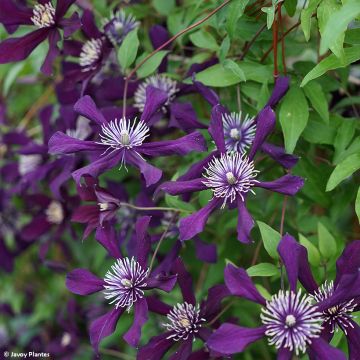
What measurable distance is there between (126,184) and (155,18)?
1.17 ft

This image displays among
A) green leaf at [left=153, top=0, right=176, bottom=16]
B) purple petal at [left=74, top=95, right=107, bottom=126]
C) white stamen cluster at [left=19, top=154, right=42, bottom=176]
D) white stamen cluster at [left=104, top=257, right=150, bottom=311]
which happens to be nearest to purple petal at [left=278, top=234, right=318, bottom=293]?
white stamen cluster at [left=104, top=257, right=150, bottom=311]

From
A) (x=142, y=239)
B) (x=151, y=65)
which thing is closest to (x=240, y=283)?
(x=142, y=239)

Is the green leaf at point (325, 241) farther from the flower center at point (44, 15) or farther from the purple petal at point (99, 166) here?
the flower center at point (44, 15)

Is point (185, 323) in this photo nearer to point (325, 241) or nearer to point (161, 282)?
point (161, 282)

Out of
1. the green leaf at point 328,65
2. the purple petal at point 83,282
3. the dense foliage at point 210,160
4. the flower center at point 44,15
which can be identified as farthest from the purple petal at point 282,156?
the flower center at point 44,15

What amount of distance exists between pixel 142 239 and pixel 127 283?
66 millimetres

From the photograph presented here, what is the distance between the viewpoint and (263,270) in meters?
0.93

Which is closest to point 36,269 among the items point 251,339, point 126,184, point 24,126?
point 24,126

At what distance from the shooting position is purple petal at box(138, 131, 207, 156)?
3.05 ft

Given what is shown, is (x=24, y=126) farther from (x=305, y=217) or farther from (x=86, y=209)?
(x=305, y=217)

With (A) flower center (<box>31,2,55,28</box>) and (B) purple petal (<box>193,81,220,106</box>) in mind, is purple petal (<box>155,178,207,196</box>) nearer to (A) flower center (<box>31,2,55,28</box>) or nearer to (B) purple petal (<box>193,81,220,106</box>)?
(B) purple petal (<box>193,81,220,106</box>)

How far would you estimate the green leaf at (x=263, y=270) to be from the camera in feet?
3.03

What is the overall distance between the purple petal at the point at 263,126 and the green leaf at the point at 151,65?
0.82 feet

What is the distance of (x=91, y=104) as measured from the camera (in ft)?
3.21
